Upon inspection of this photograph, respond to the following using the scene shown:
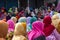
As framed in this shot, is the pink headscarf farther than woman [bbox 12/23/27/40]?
No

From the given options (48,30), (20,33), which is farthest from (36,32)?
(48,30)

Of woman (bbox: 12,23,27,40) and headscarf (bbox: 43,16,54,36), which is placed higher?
woman (bbox: 12,23,27,40)

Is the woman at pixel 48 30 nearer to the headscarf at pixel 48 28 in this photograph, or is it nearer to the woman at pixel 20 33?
the headscarf at pixel 48 28

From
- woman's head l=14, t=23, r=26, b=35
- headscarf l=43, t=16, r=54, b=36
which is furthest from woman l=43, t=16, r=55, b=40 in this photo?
woman's head l=14, t=23, r=26, b=35

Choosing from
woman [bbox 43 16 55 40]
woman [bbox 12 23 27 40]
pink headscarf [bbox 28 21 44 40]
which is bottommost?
woman [bbox 43 16 55 40]

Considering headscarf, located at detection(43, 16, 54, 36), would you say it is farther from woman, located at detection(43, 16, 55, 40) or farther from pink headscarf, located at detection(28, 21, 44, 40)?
pink headscarf, located at detection(28, 21, 44, 40)

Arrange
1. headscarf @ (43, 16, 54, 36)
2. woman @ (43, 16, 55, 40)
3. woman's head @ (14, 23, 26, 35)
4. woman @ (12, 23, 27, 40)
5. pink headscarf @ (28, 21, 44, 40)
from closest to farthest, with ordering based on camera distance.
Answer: pink headscarf @ (28, 21, 44, 40) < woman @ (12, 23, 27, 40) < woman's head @ (14, 23, 26, 35) < woman @ (43, 16, 55, 40) < headscarf @ (43, 16, 54, 36)

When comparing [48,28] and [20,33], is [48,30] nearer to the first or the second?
[48,28]

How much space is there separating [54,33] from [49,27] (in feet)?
0.96

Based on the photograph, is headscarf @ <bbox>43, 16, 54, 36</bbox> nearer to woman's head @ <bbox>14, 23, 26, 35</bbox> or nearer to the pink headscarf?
woman's head @ <bbox>14, 23, 26, 35</bbox>

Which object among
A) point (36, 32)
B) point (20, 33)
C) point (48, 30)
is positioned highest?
point (36, 32)

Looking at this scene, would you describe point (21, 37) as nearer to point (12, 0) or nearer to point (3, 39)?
point (3, 39)

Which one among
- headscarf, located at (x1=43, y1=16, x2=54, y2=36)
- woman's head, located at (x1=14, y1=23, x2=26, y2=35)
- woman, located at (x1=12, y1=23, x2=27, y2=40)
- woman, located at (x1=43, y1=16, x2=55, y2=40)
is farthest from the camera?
headscarf, located at (x1=43, y1=16, x2=54, y2=36)

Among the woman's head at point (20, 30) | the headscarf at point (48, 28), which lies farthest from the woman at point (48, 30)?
the woman's head at point (20, 30)
